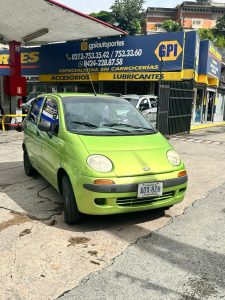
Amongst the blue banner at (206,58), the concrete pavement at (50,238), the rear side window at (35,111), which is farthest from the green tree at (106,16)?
the concrete pavement at (50,238)

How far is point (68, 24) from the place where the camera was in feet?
47.2

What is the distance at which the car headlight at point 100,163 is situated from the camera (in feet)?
12.9

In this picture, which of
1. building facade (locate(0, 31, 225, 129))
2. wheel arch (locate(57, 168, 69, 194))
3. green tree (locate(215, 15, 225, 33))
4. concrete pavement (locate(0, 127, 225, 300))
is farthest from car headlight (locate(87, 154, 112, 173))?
green tree (locate(215, 15, 225, 33))

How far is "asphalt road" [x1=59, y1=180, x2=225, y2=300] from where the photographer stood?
286cm

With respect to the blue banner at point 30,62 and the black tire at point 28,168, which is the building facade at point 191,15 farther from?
Answer: the black tire at point 28,168

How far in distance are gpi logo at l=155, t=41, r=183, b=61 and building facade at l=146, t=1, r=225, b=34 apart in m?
82.6

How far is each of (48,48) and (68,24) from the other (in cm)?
715

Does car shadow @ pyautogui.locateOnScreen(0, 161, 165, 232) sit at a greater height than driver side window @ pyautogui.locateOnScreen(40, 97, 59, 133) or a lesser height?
lesser

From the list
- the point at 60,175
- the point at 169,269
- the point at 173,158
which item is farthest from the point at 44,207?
the point at 169,269

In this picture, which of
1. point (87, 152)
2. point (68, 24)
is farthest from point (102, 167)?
point (68, 24)

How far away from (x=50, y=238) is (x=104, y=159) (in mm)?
1125

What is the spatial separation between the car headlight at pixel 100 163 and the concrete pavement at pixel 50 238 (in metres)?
0.79

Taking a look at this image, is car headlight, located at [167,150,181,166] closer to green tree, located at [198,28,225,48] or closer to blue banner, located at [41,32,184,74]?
blue banner, located at [41,32,184,74]

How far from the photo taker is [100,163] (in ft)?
13.0
